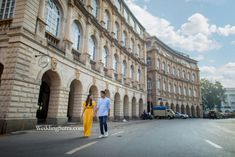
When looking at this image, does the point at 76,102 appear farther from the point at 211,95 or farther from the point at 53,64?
the point at 211,95

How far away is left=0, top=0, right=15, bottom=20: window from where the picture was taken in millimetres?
12180

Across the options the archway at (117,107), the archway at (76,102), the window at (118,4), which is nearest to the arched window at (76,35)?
the archway at (76,102)

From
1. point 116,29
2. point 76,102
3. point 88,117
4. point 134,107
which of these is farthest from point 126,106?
point 88,117

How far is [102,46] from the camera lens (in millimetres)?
21906

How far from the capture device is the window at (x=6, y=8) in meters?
12.2

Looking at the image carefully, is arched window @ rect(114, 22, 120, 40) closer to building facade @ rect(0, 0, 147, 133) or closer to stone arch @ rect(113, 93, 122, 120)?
building facade @ rect(0, 0, 147, 133)

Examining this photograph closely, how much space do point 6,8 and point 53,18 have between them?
11.3ft

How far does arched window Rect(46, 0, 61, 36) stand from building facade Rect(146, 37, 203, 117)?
100 feet

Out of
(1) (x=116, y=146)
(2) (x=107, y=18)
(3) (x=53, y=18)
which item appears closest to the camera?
(1) (x=116, y=146)

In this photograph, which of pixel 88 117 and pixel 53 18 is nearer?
pixel 88 117

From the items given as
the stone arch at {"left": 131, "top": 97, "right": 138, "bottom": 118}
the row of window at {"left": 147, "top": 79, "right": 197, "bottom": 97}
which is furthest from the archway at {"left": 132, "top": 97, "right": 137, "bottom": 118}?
the row of window at {"left": 147, "top": 79, "right": 197, "bottom": 97}

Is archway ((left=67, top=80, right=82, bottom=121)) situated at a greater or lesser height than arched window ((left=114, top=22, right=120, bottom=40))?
lesser

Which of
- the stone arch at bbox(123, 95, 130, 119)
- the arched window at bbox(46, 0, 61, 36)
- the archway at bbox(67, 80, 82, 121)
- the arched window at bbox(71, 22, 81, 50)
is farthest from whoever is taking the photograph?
the stone arch at bbox(123, 95, 130, 119)

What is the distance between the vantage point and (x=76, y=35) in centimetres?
1806
